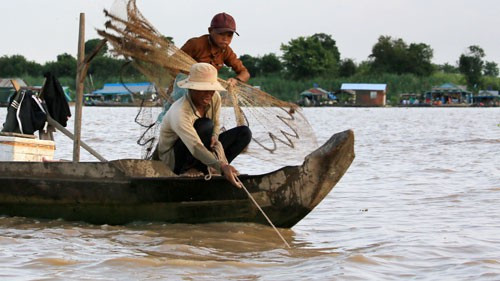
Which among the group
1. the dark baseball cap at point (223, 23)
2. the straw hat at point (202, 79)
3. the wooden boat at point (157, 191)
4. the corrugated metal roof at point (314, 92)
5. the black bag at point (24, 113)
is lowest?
the wooden boat at point (157, 191)

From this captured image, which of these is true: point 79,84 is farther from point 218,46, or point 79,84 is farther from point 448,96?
point 448,96

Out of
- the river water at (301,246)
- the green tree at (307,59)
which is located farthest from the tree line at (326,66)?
the river water at (301,246)

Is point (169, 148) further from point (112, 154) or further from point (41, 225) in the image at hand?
point (112, 154)

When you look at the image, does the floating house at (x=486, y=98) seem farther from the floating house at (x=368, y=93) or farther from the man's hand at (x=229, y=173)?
the man's hand at (x=229, y=173)

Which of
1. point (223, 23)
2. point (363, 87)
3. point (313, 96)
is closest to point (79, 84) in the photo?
point (223, 23)

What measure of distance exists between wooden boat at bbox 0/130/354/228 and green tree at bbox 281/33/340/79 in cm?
7353

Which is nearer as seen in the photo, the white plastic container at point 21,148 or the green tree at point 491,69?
the white plastic container at point 21,148

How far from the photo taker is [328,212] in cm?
793

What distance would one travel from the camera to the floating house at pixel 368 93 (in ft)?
243

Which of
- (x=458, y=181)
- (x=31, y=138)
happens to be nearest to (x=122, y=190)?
(x=31, y=138)

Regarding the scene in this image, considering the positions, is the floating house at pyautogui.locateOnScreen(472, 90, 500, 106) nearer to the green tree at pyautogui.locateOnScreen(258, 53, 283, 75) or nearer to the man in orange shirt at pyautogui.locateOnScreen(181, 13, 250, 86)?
the green tree at pyautogui.locateOnScreen(258, 53, 283, 75)

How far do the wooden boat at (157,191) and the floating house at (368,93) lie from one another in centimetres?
6818

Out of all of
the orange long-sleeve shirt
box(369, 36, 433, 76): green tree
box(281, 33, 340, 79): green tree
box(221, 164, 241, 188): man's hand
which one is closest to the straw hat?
box(221, 164, 241, 188): man's hand

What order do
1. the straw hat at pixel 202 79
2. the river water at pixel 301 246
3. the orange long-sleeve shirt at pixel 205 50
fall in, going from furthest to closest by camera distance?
the orange long-sleeve shirt at pixel 205 50, the straw hat at pixel 202 79, the river water at pixel 301 246
